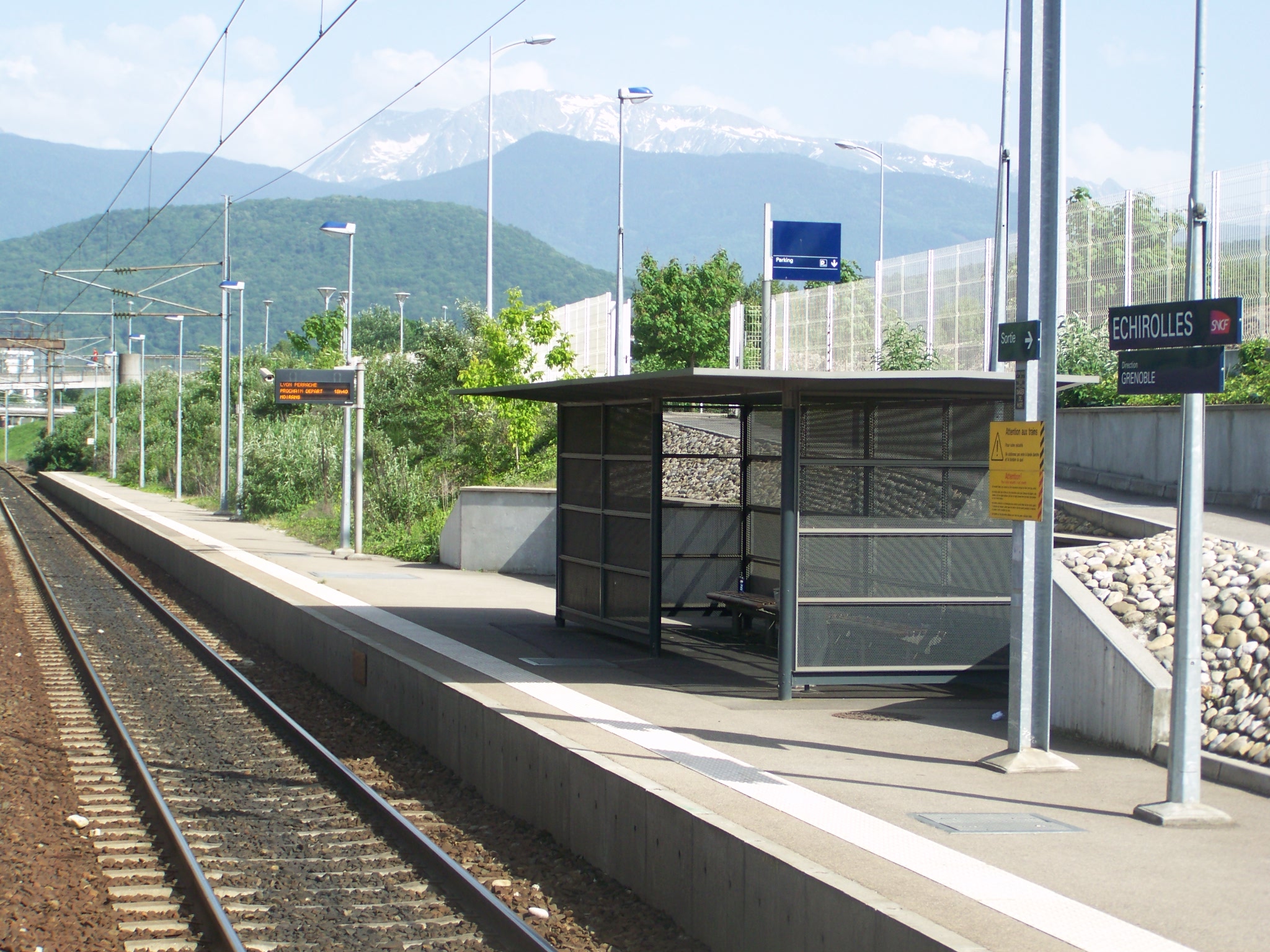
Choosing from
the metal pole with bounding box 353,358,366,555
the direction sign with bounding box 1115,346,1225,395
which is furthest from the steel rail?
the metal pole with bounding box 353,358,366,555

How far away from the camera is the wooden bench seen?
13.0 metres

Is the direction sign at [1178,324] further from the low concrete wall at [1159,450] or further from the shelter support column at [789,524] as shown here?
the low concrete wall at [1159,450]

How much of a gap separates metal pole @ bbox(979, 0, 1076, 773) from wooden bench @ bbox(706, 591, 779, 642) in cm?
432

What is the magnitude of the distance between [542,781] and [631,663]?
13.7 ft

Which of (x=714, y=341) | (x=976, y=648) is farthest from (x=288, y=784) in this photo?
(x=714, y=341)

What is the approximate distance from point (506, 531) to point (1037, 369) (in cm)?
1441

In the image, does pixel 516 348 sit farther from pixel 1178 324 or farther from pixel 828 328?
pixel 1178 324

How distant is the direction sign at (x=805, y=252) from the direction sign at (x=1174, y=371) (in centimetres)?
458

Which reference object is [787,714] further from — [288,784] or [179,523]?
[179,523]

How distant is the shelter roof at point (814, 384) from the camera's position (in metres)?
9.41

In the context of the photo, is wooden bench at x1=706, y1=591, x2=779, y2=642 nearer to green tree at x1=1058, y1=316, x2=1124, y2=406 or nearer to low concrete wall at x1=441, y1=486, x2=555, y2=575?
low concrete wall at x1=441, y1=486, x2=555, y2=575

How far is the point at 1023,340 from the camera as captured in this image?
8.25m

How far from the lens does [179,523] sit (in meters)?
34.2

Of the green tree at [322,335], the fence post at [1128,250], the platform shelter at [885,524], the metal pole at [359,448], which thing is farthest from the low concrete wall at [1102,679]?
the green tree at [322,335]
